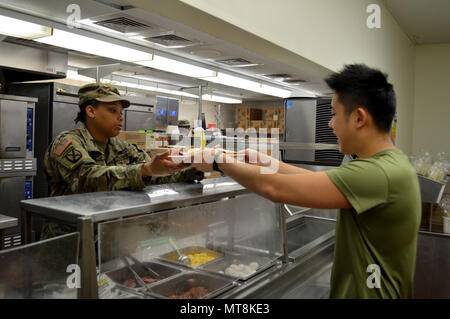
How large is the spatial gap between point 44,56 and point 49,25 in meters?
1.99

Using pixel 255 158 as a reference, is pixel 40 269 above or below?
below

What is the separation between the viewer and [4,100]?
346 cm

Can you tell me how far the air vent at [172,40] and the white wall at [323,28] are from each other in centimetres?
88

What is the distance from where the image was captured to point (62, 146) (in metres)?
1.92

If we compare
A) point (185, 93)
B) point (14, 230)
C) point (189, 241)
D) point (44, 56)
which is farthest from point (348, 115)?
point (185, 93)

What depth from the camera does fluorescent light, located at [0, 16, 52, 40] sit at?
2.94 meters

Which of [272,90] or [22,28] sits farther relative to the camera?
[272,90]

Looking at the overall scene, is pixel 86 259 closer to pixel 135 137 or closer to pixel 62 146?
pixel 62 146

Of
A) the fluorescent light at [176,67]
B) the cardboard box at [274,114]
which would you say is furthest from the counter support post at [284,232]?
the cardboard box at [274,114]

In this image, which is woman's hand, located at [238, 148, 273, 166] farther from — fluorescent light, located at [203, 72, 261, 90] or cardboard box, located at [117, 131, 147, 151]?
cardboard box, located at [117, 131, 147, 151]

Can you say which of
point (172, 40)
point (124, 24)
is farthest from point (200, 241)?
point (172, 40)

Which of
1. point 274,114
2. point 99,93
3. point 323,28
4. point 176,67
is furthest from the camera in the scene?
point 274,114

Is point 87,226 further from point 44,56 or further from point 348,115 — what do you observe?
point 44,56

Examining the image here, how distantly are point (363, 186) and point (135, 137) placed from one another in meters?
4.40
